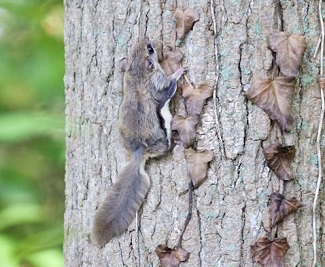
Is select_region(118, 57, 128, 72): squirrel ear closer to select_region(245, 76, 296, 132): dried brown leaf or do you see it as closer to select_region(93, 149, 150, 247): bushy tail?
select_region(93, 149, 150, 247): bushy tail

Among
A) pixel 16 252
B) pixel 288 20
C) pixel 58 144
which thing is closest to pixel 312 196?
pixel 288 20

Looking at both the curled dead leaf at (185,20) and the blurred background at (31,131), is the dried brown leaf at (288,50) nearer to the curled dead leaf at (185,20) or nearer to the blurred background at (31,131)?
the curled dead leaf at (185,20)

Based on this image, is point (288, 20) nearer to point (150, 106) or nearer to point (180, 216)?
point (150, 106)

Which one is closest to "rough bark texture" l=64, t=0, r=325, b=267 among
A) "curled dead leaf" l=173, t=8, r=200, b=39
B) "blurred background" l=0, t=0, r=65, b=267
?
"curled dead leaf" l=173, t=8, r=200, b=39

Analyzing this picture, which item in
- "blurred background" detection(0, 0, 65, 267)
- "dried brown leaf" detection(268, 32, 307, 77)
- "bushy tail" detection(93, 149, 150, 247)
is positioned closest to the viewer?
"dried brown leaf" detection(268, 32, 307, 77)

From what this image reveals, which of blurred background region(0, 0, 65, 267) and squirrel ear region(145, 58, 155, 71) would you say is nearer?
squirrel ear region(145, 58, 155, 71)
